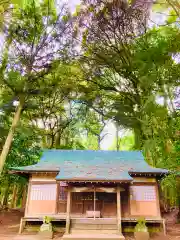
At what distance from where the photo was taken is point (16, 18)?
1363 cm

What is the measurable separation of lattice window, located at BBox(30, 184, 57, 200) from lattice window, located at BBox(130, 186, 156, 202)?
4842mm

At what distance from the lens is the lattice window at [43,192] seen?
469 inches

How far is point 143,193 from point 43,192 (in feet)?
20.1

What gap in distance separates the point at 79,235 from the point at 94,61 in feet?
47.8

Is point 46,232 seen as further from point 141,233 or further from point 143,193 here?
point 143,193

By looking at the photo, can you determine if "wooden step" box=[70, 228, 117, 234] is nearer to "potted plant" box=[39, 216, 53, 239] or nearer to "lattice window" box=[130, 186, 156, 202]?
"potted plant" box=[39, 216, 53, 239]

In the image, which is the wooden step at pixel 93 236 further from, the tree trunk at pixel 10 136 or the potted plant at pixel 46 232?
the tree trunk at pixel 10 136

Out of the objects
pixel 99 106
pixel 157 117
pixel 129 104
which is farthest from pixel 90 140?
pixel 157 117

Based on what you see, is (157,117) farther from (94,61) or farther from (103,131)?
(103,131)

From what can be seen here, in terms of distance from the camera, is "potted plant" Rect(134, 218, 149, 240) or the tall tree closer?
"potted plant" Rect(134, 218, 149, 240)

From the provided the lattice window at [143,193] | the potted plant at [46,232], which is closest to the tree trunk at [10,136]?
the potted plant at [46,232]

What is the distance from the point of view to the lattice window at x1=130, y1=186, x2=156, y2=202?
11859 millimetres

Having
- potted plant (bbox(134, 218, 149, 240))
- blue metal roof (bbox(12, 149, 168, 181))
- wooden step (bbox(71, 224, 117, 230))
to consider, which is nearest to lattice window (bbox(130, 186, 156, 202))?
blue metal roof (bbox(12, 149, 168, 181))

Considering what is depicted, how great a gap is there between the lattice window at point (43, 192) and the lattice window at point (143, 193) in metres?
4.84
